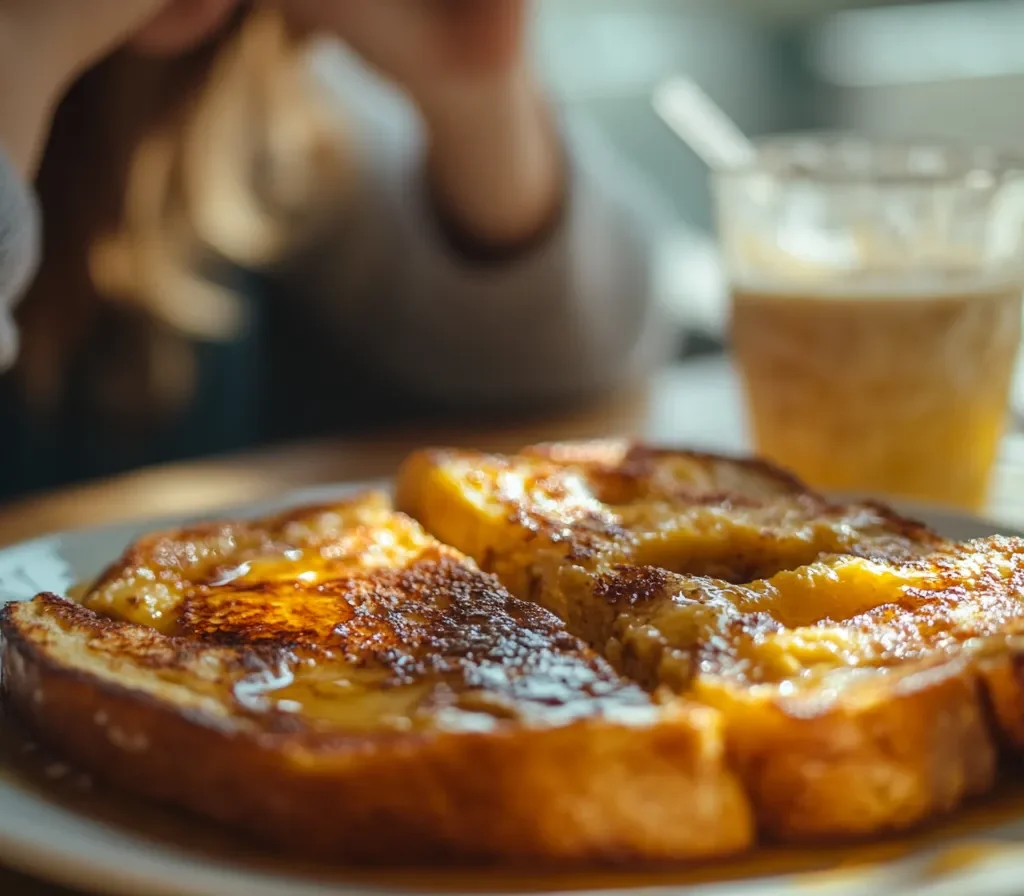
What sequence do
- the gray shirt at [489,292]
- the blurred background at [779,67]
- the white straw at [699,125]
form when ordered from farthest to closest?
the blurred background at [779,67], the gray shirt at [489,292], the white straw at [699,125]

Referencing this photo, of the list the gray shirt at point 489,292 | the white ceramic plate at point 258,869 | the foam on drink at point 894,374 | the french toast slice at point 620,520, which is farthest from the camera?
the gray shirt at point 489,292

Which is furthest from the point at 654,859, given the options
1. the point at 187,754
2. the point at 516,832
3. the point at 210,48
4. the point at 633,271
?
the point at 633,271

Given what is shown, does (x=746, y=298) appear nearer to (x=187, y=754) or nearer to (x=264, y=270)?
(x=187, y=754)

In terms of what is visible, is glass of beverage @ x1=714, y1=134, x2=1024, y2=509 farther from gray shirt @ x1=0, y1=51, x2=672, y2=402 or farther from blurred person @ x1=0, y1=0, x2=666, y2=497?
gray shirt @ x1=0, y1=51, x2=672, y2=402

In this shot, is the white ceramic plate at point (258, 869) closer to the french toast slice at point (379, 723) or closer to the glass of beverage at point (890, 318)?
the french toast slice at point (379, 723)

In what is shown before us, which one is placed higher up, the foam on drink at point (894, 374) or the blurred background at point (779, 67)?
the blurred background at point (779, 67)

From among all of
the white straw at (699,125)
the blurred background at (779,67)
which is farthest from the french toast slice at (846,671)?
the blurred background at (779,67)

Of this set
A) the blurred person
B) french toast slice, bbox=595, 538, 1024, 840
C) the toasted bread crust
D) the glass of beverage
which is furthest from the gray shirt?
french toast slice, bbox=595, 538, 1024, 840

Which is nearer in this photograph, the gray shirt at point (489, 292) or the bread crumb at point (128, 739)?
the bread crumb at point (128, 739)
